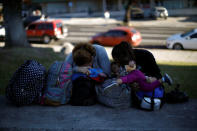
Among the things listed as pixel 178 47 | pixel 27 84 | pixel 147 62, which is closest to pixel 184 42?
pixel 178 47

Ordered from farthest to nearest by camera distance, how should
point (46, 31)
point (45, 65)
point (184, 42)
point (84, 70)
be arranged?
1. point (46, 31)
2. point (184, 42)
3. point (45, 65)
4. point (84, 70)

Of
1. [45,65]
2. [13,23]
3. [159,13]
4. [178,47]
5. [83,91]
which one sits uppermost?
[159,13]

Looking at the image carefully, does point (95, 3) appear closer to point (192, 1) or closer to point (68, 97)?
point (192, 1)

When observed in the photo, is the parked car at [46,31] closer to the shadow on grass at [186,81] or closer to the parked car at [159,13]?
the shadow on grass at [186,81]

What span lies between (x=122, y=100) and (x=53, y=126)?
116 cm

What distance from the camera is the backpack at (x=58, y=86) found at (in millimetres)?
4316

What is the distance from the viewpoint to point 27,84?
13.8 ft

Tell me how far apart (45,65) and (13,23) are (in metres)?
3.95


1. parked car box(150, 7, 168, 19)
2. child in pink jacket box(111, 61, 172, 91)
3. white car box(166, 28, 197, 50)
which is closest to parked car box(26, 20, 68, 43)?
white car box(166, 28, 197, 50)

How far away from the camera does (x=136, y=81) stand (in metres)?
4.14

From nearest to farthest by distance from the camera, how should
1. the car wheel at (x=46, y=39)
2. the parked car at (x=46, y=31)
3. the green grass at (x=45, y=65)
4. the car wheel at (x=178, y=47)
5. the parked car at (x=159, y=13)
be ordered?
the green grass at (x=45, y=65) < the car wheel at (x=178, y=47) < the parked car at (x=46, y=31) < the car wheel at (x=46, y=39) < the parked car at (x=159, y=13)

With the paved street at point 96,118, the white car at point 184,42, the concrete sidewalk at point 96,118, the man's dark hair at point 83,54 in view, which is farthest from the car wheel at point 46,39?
the man's dark hair at point 83,54

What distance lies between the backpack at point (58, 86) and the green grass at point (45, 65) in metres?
1.99

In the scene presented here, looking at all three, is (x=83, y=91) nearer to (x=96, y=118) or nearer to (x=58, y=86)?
(x=58, y=86)
